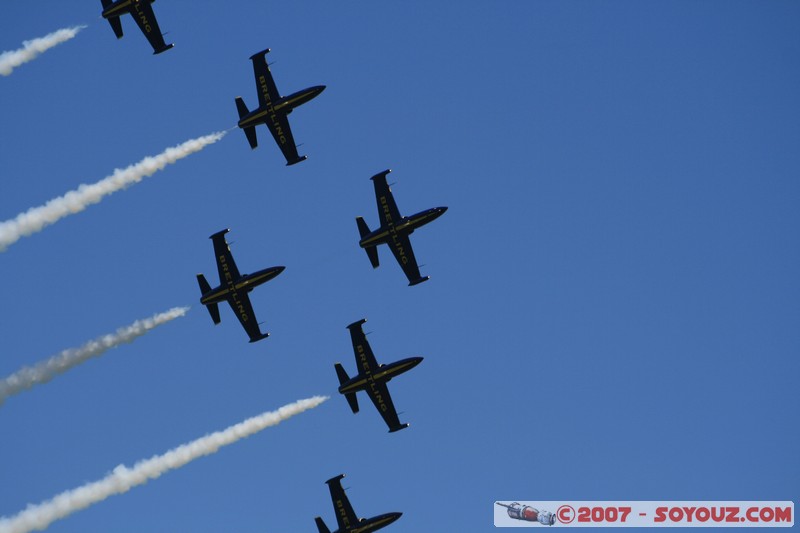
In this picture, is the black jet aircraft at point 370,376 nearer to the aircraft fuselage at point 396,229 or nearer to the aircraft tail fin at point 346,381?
the aircraft tail fin at point 346,381

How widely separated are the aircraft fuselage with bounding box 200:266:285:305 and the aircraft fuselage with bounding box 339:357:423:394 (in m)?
9.50

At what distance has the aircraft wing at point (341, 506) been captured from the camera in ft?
337

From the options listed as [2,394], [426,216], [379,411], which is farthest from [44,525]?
[426,216]

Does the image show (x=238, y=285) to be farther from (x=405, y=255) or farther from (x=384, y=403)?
(x=384, y=403)

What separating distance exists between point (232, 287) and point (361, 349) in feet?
34.7

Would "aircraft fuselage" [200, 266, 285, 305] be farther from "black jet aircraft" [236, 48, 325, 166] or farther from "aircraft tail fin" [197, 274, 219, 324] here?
"black jet aircraft" [236, 48, 325, 166]

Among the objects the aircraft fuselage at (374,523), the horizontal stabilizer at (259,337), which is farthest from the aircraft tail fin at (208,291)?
the aircraft fuselage at (374,523)

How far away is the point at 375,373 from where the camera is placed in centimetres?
10488

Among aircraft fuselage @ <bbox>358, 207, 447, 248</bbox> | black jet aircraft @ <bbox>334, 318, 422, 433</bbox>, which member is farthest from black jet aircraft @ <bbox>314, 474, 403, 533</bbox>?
aircraft fuselage @ <bbox>358, 207, 447, 248</bbox>

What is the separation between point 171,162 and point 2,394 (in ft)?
69.6

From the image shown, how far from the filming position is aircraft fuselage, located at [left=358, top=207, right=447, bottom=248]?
104 metres

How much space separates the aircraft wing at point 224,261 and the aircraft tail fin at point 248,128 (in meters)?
6.86

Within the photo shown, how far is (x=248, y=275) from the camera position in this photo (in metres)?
102

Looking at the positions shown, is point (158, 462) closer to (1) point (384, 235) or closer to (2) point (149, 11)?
(1) point (384, 235)
